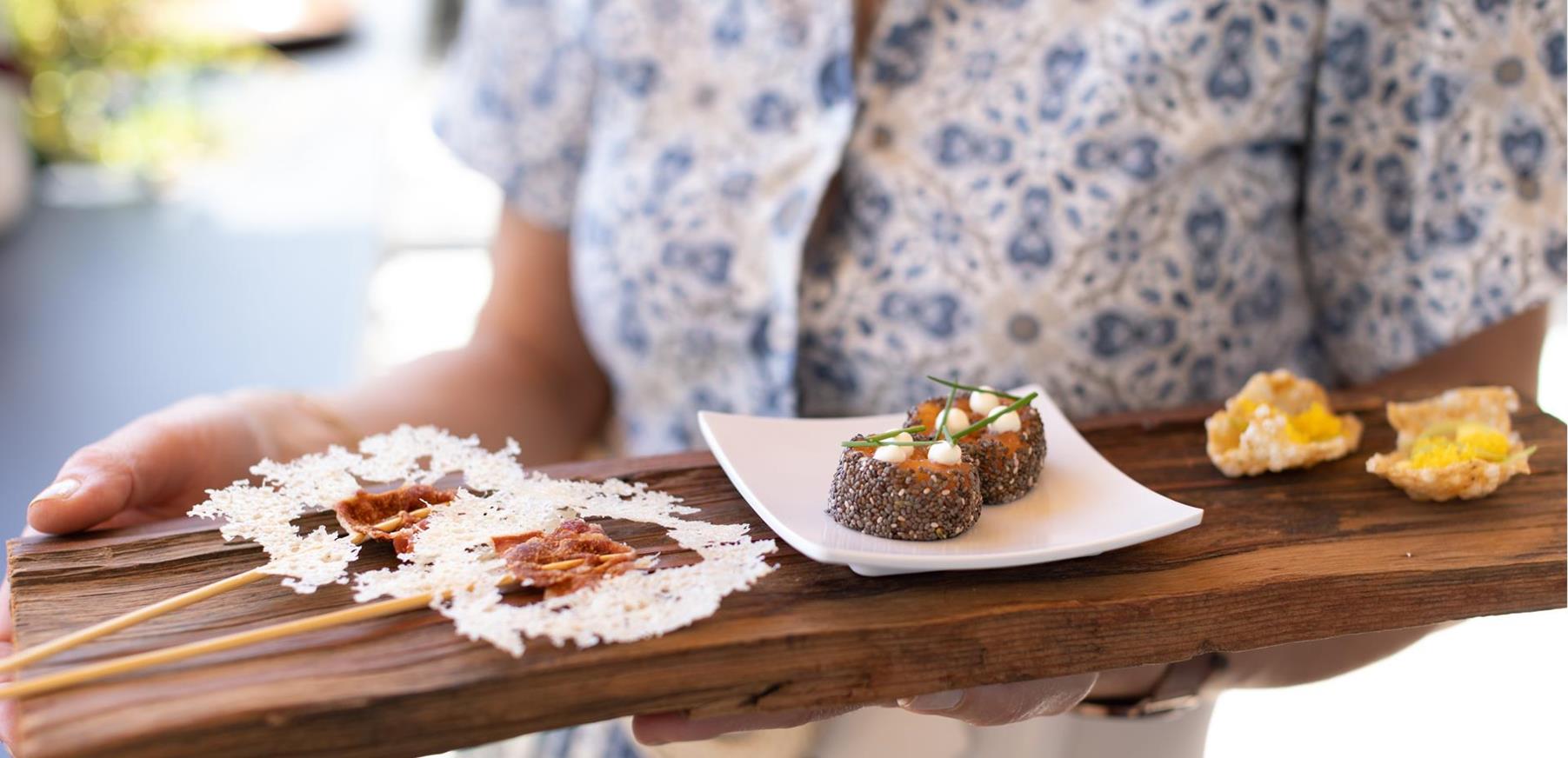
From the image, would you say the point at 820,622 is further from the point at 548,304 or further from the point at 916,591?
the point at 548,304

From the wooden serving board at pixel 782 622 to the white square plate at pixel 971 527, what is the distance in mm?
20

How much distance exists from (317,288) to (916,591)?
202 centimetres

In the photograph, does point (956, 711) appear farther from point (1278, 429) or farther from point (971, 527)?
point (1278, 429)

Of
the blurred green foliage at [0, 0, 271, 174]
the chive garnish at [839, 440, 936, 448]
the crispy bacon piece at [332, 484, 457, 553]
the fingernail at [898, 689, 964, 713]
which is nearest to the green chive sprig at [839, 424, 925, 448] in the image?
the chive garnish at [839, 440, 936, 448]

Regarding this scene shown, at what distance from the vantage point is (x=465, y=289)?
3297 millimetres

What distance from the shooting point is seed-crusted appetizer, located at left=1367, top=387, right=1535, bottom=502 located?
2.89 feet

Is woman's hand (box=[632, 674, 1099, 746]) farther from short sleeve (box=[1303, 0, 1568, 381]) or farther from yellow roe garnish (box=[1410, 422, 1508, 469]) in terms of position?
short sleeve (box=[1303, 0, 1568, 381])

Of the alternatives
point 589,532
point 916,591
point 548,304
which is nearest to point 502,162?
point 548,304

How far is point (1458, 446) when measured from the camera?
922mm

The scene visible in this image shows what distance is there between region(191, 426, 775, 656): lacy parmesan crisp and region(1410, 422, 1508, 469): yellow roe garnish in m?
0.49

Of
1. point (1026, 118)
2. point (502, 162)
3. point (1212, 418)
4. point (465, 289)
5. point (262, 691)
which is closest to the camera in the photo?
point (262, 691)

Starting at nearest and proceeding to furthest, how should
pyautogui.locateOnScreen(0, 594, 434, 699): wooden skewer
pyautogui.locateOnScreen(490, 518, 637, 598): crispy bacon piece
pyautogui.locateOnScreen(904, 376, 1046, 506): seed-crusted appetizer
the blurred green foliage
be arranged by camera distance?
pyautogui.locateOnScreen(0, 594, 434, 699): wooden skewer, pyautogui.locateOnScreen(490, 518, 637, 598): crispy bacon piece, pyautogui.locateOnScreen(904, 376, 1046, 506): seed-crusted appetizer, the blurred green foliage

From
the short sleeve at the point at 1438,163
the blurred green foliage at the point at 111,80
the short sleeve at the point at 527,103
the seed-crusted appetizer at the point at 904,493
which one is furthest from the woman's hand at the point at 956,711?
the blurred green foliage at the point at 111,80

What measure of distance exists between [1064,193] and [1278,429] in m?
0.32
